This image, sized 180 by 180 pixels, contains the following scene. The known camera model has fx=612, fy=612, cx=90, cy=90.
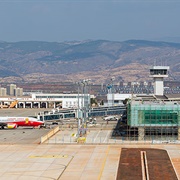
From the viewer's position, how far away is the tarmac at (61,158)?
238 ft

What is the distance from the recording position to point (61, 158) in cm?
8431

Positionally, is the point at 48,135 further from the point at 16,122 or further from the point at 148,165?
the point at 148,165

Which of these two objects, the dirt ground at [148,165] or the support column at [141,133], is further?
the support column at [141,133]

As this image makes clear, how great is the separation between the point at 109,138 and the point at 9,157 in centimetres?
2868

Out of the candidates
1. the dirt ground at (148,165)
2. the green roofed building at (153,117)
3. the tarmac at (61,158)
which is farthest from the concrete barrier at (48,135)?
the dirt ground at (148,165)

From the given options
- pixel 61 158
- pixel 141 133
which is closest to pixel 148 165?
pixel 61 158

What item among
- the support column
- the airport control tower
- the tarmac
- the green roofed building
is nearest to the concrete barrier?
the tarmac

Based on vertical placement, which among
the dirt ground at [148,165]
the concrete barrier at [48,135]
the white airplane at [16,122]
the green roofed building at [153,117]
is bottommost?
the dirt ground at [148,165]

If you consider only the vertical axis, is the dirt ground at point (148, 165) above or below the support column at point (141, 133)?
below

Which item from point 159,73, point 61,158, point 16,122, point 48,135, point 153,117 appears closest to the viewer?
point 61,158

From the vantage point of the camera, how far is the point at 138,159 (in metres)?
82.9

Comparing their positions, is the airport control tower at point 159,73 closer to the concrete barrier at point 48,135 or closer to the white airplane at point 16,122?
the white airplane at point 16,122

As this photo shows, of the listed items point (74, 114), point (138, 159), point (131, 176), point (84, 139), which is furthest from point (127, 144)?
point (74, 114)

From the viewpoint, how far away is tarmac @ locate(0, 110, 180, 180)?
72425 mm
